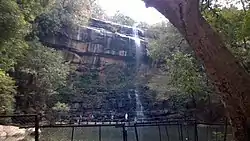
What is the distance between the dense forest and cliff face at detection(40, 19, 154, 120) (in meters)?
0.80

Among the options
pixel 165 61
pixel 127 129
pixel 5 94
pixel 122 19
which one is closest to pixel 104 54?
pixel 165 61

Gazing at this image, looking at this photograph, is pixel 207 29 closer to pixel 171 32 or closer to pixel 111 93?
pixel 171 32

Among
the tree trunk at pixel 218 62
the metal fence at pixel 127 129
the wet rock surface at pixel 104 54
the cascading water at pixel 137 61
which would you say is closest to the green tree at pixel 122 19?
the wet rock surface at pixel 104 54

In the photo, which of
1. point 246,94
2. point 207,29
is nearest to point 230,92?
point 246,94

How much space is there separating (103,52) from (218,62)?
27.6 m

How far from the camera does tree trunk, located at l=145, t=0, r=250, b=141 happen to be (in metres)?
3.28

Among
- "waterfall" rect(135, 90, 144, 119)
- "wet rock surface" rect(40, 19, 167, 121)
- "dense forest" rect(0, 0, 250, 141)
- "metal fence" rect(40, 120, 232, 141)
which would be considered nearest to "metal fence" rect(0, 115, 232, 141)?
"metal fence" rect(40, 120, 232, 141)

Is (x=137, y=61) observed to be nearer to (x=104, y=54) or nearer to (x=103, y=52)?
(x=104, y=54)

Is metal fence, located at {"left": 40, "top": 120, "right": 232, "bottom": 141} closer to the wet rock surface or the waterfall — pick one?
the waterfall

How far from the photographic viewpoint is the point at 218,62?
3.35m

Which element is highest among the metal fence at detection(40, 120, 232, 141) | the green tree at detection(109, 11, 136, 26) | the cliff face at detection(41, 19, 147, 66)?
the green tree at detection(109, 11, 136, 26)

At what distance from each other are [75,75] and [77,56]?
1.72m

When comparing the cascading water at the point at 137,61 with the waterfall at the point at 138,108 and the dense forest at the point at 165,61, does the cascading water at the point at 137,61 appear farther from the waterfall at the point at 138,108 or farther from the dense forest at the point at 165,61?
the dense forest at the point at 165,61

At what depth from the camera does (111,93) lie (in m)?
28.6
